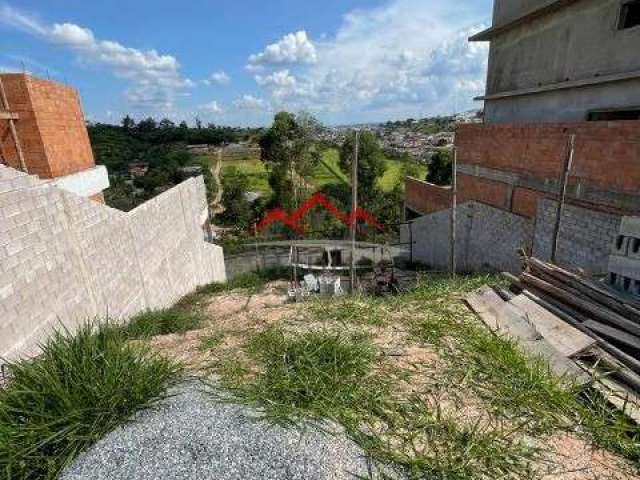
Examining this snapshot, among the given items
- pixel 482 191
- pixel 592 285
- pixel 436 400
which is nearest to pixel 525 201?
pixel 482 191

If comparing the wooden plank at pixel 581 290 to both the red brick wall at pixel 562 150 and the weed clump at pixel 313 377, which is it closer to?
the red brick wall at pixel 562 150

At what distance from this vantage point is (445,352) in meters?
4.03

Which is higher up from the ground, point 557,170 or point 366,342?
point 557,170

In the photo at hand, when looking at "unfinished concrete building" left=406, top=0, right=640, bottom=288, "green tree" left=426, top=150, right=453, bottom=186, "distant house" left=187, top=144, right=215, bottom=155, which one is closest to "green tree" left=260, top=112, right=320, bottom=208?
"green tree" left=426, top=150, right=453, bottom=186

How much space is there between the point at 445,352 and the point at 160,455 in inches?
116

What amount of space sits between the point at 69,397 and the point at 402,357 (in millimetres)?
3083

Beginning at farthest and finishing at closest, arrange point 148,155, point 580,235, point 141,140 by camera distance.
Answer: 1. point 141,140
2. point 148,155
3. point 580,235

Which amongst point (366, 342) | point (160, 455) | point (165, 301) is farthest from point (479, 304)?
point (165, 301)

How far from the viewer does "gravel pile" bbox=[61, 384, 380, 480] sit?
2.42 m

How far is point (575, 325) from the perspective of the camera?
4508 millimetres

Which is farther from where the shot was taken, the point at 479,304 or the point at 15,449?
the point at 479,304

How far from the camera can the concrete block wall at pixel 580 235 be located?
7215mm

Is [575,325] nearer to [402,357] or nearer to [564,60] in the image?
[402,357]

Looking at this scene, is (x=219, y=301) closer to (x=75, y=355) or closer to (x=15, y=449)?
(x=75, y=355)
